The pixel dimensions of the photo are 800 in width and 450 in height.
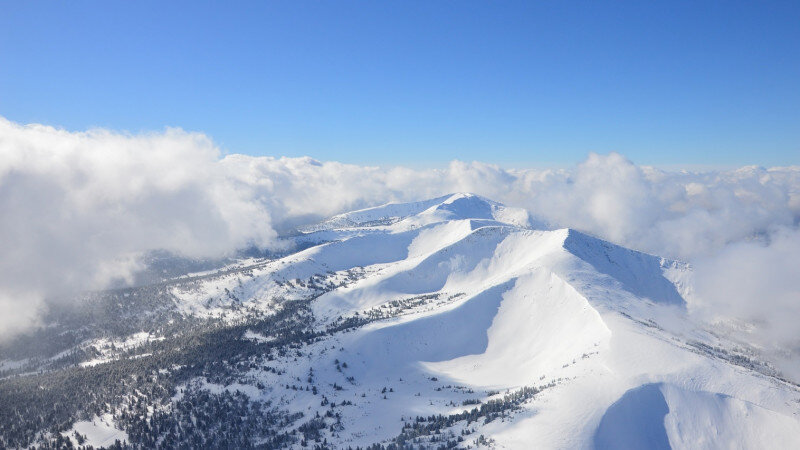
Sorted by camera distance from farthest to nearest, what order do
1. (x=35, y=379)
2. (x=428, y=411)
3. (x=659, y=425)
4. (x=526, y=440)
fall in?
(x=35, y=379) < (x=428, y=411) < (x=659, y=425) < (x=526, y=440)

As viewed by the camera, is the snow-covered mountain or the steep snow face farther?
the snow-covered mountain

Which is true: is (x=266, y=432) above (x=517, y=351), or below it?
above

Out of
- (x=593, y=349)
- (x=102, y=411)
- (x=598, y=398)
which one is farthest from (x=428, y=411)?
(x=102, y=411)

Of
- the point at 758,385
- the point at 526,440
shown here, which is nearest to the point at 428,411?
the point at 526,440

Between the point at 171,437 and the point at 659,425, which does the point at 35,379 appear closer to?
the point at 171,437

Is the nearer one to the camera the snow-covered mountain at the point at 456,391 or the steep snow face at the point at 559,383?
the steep snow face at the point at 559,383

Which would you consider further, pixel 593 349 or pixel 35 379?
pixel 35 379

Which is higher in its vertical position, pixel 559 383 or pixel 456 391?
pixel 559 383

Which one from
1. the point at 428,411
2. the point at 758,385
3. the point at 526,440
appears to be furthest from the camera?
the point at 428,411

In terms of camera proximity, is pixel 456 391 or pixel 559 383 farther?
pixel 456 391

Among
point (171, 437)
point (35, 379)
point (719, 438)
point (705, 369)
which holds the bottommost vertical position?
point (719, 438)
